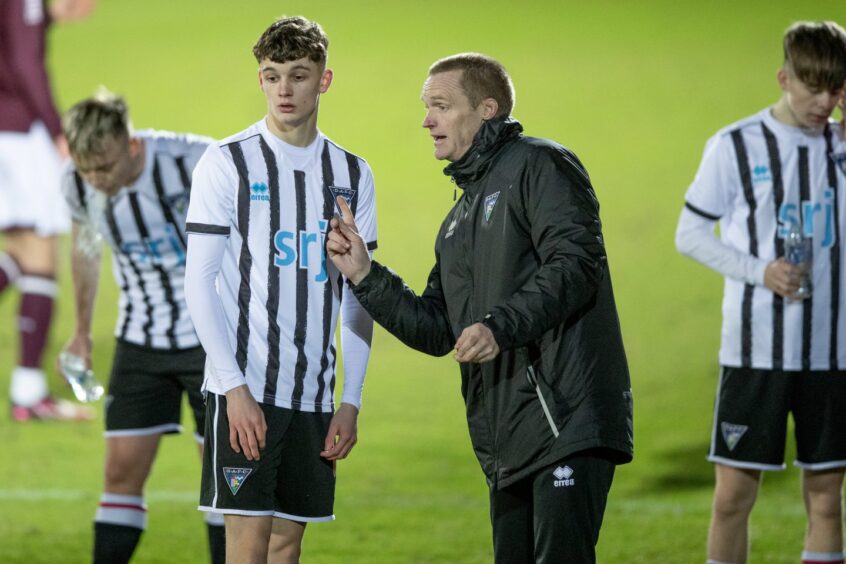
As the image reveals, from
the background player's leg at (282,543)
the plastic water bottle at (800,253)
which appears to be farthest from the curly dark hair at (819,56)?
→ the background player's leg at (282,543)

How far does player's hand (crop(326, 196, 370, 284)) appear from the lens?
10.1 feet

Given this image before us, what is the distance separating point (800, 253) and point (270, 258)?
1.80 meters

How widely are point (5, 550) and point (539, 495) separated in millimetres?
3080

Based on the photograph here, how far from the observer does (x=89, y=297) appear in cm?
448

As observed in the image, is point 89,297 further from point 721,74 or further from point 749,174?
point 721,74

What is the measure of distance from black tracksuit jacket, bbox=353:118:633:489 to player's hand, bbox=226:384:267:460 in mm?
373

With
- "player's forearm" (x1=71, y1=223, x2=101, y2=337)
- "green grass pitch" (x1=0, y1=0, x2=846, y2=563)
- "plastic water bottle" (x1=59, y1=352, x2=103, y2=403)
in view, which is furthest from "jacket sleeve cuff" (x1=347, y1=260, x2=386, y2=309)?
"green grass pitch" (x1=0, y1=0, x2=846, y2=563)

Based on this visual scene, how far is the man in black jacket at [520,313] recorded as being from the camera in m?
2.86

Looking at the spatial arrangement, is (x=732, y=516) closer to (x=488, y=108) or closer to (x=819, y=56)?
(x=819, y=56)

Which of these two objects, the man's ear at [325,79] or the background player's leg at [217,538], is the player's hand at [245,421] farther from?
the background player's leg at [217,538]

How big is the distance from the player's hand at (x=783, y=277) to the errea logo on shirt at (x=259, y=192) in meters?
1.69

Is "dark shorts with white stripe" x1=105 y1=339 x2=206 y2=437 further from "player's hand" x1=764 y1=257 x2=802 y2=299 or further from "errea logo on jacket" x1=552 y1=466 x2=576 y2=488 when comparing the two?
"player's hand" x1=764 y1=257 x2=802 y2=299

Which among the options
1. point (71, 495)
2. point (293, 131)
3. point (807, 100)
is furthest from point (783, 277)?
point (71, 495)

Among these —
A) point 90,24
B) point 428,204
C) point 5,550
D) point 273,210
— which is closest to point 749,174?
point 273,210
